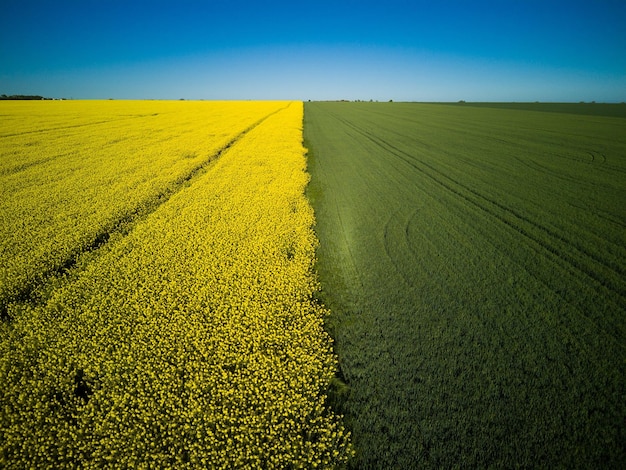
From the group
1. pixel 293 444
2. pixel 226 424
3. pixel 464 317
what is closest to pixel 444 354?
pixel 464 317

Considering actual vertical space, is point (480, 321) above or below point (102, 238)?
below

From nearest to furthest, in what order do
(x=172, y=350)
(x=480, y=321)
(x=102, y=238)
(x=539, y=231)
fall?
(x=172, y=350) < (x=480, y=321) < (x=102, y=238) < (x=539, y=231)

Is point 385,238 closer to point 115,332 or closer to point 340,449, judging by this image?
point 340,449

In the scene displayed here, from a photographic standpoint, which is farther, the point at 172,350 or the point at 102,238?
the point at 102,238

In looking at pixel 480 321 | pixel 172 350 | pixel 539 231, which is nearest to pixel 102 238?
pixel 172 350

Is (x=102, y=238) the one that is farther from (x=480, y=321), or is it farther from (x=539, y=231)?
(x=539, y=231)

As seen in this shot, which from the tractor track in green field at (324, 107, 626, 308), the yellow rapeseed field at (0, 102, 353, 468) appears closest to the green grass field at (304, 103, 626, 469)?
the tractor track in green field at (324, 107, 626, 308)

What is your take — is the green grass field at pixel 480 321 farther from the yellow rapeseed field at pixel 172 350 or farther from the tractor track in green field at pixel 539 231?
the yellow rapeseed field at pixel 172 350
